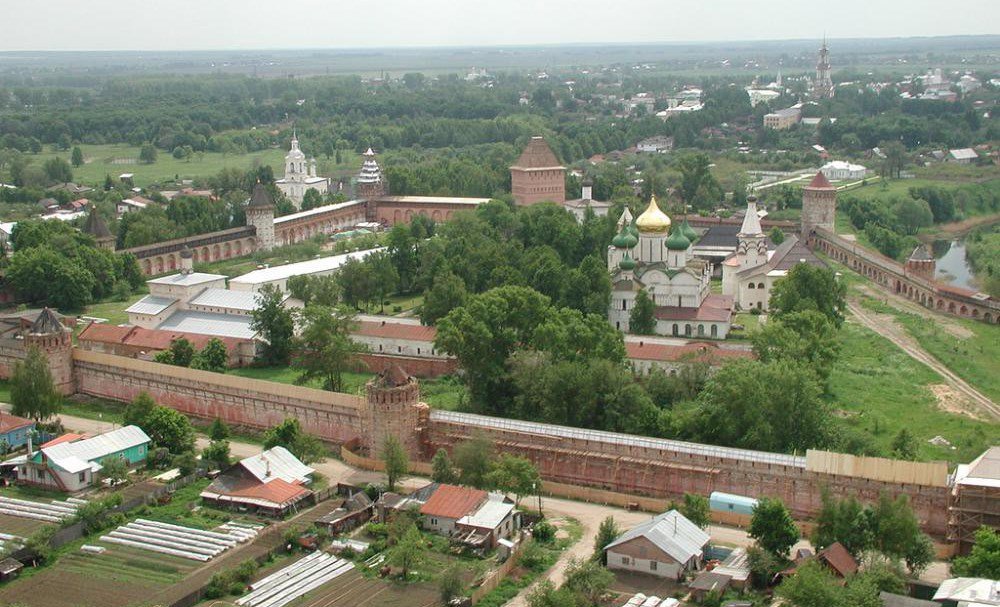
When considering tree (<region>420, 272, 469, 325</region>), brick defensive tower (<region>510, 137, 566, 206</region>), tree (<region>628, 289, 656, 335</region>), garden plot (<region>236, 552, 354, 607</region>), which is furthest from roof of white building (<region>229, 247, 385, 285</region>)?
garden plot (<region>236, 552, 354, 607</region>)

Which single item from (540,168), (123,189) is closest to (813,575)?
(540,168)

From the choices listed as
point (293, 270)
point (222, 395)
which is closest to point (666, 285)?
point (293, 270)

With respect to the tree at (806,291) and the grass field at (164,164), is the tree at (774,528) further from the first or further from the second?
the grass field at (164,164)

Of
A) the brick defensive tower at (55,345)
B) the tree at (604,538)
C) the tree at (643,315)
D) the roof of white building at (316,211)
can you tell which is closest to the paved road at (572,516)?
the tree at (604,538)

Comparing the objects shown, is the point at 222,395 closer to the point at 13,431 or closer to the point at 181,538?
the point at 13,431

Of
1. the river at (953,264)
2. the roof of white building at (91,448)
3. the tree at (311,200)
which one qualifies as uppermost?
the roof of white building at (91,448)

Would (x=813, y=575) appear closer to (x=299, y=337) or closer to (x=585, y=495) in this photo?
(x=585, y=495)

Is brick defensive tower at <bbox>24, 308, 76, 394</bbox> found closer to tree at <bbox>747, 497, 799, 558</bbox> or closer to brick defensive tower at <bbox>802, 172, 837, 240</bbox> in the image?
tree at <bbox>747, 497, 799, 558</bbox>
